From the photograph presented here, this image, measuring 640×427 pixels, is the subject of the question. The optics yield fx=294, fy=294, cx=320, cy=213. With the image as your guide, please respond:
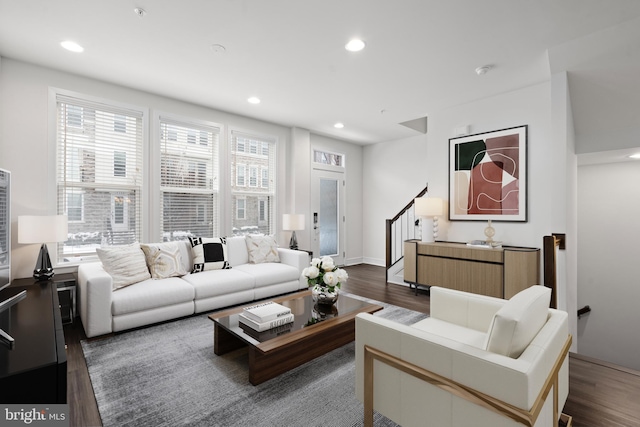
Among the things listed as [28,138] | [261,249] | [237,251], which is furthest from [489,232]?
[28,138]

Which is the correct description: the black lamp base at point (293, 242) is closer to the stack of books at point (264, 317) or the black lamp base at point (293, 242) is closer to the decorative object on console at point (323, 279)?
the decorative object on console at point (323, 279)

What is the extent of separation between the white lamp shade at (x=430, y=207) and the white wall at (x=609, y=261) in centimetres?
240

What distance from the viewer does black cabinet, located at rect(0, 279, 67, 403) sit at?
1.15m

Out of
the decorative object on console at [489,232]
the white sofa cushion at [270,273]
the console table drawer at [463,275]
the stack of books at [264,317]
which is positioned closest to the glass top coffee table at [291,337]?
the stack of books at [264,317]

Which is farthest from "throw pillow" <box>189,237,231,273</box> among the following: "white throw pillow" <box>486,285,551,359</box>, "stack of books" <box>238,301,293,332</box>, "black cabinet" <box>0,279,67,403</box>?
"white throw pillow" <box>486,285,551,359</box>

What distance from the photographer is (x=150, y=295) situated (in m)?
3.00

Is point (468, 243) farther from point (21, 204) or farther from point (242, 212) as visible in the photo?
point (21, 204)

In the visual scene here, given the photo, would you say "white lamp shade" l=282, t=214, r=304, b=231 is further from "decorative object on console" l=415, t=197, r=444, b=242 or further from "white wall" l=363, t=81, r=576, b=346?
"white wall" l=363, t=81, r=576, b=346

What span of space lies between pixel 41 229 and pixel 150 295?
1.16 metres

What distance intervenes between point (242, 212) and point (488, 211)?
3759 mm

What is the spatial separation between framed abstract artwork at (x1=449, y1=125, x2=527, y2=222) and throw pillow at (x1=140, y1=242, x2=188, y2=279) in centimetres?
389

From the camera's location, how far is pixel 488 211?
13.4ft

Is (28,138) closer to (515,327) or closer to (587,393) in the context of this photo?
(515,327)

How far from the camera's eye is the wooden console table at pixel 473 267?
139 inches
